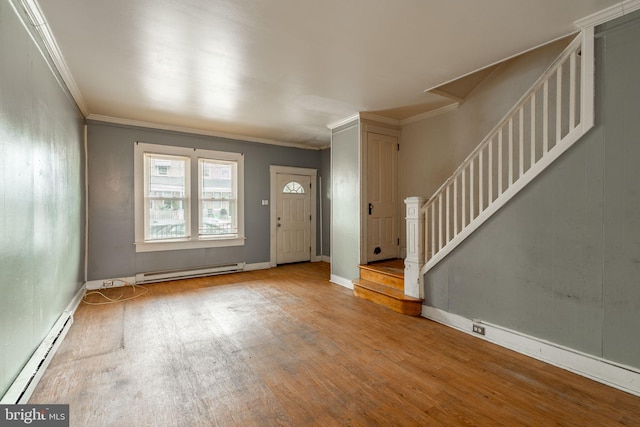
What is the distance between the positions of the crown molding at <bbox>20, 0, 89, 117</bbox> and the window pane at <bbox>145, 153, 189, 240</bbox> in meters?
1.64

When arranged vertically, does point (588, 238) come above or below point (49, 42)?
below

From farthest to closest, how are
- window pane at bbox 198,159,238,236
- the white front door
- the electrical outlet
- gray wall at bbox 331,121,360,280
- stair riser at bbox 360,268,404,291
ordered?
the white front door
window pane at bbox 198,159,238,236
gray wall at bbox 331,121,360,280
stair riser at bbox 360,268,404,291
the electrical outlet

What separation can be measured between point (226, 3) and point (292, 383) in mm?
2854

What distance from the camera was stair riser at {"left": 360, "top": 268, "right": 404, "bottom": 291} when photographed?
13.4ft

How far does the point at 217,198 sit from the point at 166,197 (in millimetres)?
900

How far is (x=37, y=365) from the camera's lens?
7.42ft

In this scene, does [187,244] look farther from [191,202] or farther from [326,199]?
[326,199]

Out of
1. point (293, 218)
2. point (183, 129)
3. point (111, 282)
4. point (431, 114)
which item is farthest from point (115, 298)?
point (431, 114)

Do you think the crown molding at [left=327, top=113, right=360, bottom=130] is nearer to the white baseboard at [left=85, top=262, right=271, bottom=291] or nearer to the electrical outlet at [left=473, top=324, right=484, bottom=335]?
the electrical outlet at [left=473, top=324, right=484, bottom=335]

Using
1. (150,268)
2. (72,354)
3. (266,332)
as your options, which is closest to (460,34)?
(266,332)

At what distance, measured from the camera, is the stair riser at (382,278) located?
13.4 ft

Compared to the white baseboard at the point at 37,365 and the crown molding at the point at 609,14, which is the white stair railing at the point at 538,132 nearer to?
the crown molding at the point at 609,14

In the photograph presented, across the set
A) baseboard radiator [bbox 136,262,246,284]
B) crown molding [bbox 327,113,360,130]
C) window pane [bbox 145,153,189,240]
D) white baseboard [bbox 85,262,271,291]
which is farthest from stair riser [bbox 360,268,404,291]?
white baseboard [bbox 85,262,271,291]

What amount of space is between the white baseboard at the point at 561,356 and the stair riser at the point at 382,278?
0.83 meters
